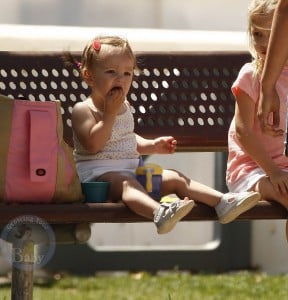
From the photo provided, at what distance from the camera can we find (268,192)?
4258 millimetres

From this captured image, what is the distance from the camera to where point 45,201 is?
4066 mm

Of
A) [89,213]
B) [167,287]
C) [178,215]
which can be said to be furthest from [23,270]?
[167,287]

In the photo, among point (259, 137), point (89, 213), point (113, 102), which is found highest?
point (113, 102)

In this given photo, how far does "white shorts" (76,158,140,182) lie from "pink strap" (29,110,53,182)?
32cm

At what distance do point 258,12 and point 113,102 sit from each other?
58cm

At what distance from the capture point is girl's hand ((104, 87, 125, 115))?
4.30m

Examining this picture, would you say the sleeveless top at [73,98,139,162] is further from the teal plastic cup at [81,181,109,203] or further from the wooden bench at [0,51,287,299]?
the wooden bench at [0,51,287,299]

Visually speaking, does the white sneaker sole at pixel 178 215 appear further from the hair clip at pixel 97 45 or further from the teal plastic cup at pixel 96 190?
the hair clip at pixel 97 45

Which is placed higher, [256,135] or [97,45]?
[97,45]

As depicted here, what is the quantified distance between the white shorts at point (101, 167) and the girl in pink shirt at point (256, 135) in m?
0.37

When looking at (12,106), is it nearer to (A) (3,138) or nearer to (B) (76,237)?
(A) (3,138)

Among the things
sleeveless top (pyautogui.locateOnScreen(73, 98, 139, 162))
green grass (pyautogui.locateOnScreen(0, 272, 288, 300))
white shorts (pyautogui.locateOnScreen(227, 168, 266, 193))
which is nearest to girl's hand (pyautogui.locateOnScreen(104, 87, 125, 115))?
sleeveless top (pyautogui.locateOnScreen(73, 98, 139, 162))

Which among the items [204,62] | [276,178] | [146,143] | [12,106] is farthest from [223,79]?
[12,106]

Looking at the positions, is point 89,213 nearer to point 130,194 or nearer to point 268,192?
point 130,194
